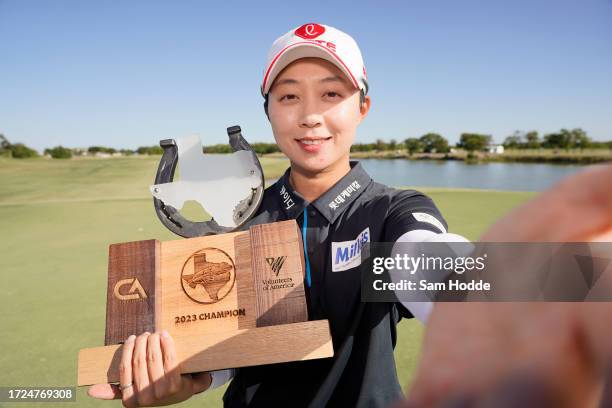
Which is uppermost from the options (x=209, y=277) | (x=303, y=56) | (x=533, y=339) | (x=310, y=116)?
(x=303, y=56)

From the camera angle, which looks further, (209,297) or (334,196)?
(334,196)

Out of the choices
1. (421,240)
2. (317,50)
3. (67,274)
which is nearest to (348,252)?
(421,240)

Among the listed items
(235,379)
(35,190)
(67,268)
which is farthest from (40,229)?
(35,190)

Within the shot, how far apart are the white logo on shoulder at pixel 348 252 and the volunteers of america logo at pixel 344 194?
0.15 m

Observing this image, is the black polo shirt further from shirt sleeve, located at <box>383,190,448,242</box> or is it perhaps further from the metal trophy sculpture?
the metal trophy sculpture

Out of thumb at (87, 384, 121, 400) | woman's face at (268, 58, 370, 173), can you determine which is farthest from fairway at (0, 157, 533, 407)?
thumb at (87, 384, 121, 400)

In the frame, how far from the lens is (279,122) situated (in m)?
1.33

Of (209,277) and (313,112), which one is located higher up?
(313,112)

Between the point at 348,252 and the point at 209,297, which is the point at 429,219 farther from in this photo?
the point at 209,297

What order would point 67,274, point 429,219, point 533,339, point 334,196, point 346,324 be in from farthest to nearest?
point 67,274 → point 334,196 → point 346,324 → point 429,219 → point 533,339

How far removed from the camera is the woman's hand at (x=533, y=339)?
0.60 ft

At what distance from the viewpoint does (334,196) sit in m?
1.38

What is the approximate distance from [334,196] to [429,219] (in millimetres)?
397

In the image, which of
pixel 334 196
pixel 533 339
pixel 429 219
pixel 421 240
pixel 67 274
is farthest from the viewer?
pixel 67 274
